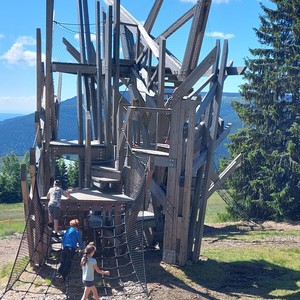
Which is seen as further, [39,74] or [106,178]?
[39,74]

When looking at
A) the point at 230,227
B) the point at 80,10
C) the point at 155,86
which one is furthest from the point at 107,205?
the point at 230,227

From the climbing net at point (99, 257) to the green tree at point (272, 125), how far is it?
13.1 metres

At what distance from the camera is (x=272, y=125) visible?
2462 cm

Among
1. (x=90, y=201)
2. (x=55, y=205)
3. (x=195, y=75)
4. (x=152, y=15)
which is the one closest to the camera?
(x=55, y=205)

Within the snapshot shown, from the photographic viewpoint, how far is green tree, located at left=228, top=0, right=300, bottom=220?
23.5 m

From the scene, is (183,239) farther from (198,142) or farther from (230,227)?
(230,227)

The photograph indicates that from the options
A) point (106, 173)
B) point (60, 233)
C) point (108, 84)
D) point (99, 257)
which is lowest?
point (99, 257)

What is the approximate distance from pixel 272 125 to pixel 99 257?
604 inches

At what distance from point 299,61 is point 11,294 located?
60.6 feet

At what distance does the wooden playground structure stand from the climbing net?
0.54 ft

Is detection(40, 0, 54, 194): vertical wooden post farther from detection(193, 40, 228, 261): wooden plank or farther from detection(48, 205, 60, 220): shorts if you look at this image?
detection(193, 40, 228, 261): wooden plank

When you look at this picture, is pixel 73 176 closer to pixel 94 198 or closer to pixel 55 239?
pixel 55 239

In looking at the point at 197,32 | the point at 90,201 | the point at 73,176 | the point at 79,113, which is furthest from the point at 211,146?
the point at 73,176

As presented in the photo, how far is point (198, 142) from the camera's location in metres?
12.3
